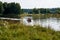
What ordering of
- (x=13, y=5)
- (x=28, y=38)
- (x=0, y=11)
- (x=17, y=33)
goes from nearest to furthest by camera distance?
(x=28, y=38), (x=17, y=33), (x=0, y=11), (x=13, y=5)

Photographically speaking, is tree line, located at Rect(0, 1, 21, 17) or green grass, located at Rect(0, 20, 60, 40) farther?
tree line, located at Rect(0, 1, 21, 17)

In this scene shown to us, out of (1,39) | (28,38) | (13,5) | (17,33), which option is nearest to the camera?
(1,39)

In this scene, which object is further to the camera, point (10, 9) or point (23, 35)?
point (10, 9)

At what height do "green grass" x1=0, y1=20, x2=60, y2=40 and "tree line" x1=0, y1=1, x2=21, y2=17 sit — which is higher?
"green grass" x1=0, y1=20, x2=60, y2=40

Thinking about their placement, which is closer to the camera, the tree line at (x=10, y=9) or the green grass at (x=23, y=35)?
the green grass at (x=23, y=35)

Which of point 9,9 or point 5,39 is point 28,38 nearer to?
point 5,39

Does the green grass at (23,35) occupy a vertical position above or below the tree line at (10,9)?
above

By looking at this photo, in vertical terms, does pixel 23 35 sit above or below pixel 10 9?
above

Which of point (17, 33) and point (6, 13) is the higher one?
point (17, 33)

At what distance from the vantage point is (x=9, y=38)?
710 cm

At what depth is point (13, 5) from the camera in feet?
168

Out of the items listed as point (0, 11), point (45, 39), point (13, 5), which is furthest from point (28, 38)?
point (13, 5)

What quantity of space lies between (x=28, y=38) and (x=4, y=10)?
41.3 metres

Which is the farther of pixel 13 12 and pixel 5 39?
pixel 13 12
